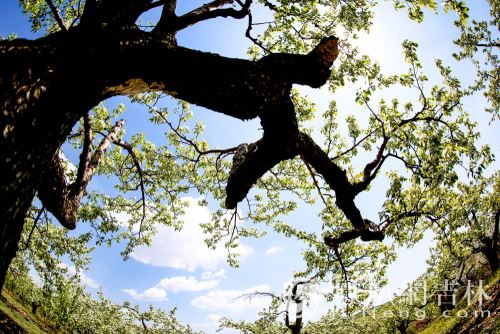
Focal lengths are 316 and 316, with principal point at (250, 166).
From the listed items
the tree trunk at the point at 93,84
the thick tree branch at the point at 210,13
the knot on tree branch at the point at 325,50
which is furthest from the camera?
the thick tree branch at the point at 210,13

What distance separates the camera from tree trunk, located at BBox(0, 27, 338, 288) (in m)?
2.86

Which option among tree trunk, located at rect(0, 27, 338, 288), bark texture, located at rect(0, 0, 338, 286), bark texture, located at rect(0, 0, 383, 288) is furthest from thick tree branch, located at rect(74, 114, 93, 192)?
tree trunk, located at rect(0, 27, 338, 288)

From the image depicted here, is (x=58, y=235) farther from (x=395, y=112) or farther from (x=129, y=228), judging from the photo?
(x=395, y=112)

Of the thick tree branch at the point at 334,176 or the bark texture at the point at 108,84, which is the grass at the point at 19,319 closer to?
the bark texture at the point at 108,84

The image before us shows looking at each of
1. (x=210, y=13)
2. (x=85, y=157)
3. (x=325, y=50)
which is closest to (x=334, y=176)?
(x=325, y=50)

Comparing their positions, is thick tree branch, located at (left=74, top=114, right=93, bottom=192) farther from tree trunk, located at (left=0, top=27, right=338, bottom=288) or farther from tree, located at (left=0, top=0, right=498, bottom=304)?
tree trunk, located at (left=0, top=27, right=338, bottom=288)

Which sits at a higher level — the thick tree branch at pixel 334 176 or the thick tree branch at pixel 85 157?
the thick tree branch at pixel 85 157

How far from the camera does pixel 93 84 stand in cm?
348

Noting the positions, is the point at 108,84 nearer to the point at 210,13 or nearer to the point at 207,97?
the point at 207,97

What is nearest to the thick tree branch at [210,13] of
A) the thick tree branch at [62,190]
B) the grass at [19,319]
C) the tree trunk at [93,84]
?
the tree trunk at [93,84]

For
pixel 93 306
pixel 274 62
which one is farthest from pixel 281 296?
pixel 93 306

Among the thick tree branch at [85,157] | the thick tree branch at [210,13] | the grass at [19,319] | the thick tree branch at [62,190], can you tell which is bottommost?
the grass at [19,319]

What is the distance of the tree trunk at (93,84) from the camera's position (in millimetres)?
2863

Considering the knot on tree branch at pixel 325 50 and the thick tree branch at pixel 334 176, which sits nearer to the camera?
the knot on tree branch at pixel 325 50
